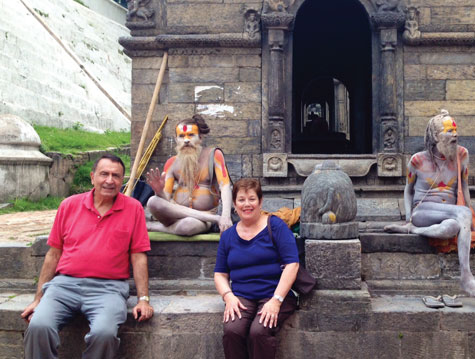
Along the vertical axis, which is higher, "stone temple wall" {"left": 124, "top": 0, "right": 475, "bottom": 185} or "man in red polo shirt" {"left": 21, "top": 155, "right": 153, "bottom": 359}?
"stone temple wall" {"left": 124, "top": 0, "right": 475, "bottom": 185}

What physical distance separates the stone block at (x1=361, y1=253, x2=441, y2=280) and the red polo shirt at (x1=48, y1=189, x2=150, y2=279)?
210cm

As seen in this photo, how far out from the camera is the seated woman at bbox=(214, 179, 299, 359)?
10.5ft

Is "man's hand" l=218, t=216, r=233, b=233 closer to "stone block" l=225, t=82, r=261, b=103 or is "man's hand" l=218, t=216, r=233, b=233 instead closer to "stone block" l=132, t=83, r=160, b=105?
"stone block" l=225, t=82, r=261, b=103

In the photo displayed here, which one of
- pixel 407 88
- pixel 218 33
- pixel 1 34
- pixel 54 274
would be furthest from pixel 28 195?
pixel 1 34

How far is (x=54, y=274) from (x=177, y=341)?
43.2 inches

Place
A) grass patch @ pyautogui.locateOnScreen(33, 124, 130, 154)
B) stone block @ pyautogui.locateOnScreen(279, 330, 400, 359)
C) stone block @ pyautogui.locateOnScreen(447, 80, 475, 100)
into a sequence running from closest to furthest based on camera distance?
stone block @ pyautogui.locateOnScreen(279, 330, 400, 359)
stone block @ pyautogui.locateOnScreen(447, 80, 475, 100)
grass patch @ pyautogui.locateOnScreen(33, 124, 130, 154)

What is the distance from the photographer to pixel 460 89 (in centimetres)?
744

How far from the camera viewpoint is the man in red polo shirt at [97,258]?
131 inches

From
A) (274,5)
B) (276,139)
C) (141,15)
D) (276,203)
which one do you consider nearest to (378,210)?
(276,203)

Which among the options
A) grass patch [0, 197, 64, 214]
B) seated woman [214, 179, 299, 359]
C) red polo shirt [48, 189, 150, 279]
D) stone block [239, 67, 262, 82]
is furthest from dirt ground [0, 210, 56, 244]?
stone block [239, 67, 262, 82]

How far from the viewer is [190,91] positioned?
759 centimetres

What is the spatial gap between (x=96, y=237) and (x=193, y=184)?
1406mm

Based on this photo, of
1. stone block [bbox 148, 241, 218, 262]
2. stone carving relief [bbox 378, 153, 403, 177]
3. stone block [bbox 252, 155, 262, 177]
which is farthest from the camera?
stone block [bbox 252, 155, 262, 177]

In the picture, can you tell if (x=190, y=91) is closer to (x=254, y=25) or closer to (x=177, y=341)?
(x=254, y=25)
